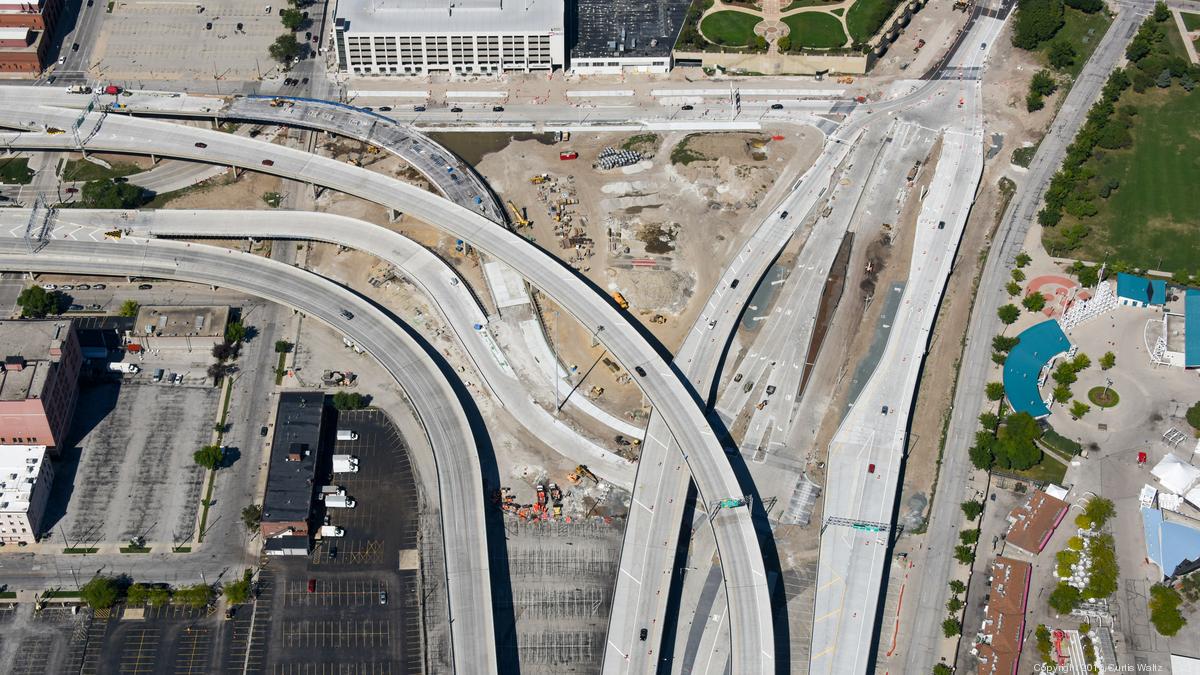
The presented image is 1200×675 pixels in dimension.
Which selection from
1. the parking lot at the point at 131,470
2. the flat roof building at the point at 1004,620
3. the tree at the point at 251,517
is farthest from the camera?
the parking lot at the point at 131,470

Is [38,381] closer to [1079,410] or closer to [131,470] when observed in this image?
[131,470]

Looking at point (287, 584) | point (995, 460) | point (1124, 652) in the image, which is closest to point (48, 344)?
point (287, 584)

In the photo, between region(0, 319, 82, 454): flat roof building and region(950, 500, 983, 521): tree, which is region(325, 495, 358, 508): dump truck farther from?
region(950, 500, 983, 521): tree

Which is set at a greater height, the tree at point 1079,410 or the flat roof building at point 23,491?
the tree at point 1079,410

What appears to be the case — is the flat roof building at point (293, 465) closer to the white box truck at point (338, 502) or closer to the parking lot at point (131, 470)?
the white box truck at point (338, 502)

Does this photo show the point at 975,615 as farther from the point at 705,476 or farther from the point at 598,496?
the point at 598,496

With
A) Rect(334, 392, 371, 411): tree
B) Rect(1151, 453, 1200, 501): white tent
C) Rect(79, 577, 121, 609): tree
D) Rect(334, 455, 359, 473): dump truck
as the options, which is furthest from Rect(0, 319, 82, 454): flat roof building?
Rect(1151, 453, 1200, 501): white tent

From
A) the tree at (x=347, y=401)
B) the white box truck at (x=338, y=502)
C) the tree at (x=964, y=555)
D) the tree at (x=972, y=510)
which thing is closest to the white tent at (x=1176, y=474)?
the tree at (x=972, y=510)
